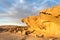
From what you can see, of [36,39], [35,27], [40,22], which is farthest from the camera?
[35,27]

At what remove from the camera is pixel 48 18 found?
24.8 m

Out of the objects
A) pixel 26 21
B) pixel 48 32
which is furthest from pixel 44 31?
pixel 26 21

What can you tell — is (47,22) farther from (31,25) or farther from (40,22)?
(31,25)

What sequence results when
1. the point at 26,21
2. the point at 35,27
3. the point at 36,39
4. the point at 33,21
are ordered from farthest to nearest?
the point at 26,21, the point at 33,21, the point at 35,27, the point at 36,39

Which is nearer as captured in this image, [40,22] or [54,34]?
[54,34]

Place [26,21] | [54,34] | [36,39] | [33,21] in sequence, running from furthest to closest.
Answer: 1. [26,21]
2. [33,21]
3. [54,34]
4. [36,39]

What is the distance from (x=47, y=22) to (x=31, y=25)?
5925 mm

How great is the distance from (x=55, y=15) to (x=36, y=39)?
7.25m

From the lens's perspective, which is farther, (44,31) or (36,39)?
(44,31)

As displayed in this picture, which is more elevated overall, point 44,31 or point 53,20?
point 53,20

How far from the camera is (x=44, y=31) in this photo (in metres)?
24.8

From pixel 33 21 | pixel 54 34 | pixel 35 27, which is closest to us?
pixel 54 34

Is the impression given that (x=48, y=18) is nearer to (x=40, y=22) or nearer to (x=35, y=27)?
(x=40, y=22)

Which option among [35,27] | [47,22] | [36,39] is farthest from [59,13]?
[36,39]
